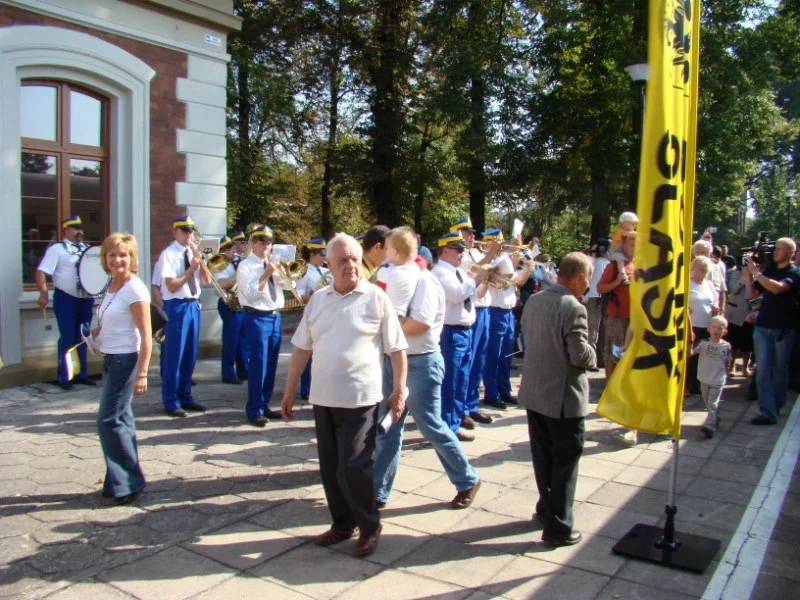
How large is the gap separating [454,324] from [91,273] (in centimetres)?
442

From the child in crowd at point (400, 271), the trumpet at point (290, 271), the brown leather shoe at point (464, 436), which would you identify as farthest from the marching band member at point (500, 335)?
the child in crowd at point (400, 271)

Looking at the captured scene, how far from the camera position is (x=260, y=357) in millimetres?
6895

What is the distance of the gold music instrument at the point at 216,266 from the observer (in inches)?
289

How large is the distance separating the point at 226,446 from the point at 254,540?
2.02 m

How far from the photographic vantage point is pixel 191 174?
1025cm

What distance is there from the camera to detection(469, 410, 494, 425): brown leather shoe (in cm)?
716

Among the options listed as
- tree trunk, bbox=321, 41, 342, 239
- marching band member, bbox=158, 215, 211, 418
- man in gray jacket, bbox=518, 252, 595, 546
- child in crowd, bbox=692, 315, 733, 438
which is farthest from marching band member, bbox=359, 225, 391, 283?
tree trunk, bbox=321, 41, 342, 239

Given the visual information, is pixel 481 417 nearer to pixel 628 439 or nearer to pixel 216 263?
pixel 628 439

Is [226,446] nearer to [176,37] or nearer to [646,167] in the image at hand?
[646,167]

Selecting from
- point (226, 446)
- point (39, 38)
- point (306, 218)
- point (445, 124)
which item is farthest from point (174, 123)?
point (306, 218)

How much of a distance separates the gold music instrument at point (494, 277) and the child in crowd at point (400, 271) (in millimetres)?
2275

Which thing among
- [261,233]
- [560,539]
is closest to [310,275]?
[261,233]

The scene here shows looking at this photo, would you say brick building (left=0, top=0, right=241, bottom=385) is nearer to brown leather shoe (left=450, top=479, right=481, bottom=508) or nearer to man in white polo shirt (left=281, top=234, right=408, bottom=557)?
man in white polo shirt (left=281, top=234, right=408, bottom=557)

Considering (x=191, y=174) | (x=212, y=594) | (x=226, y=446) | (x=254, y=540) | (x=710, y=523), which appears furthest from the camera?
(x=191, y=174)
